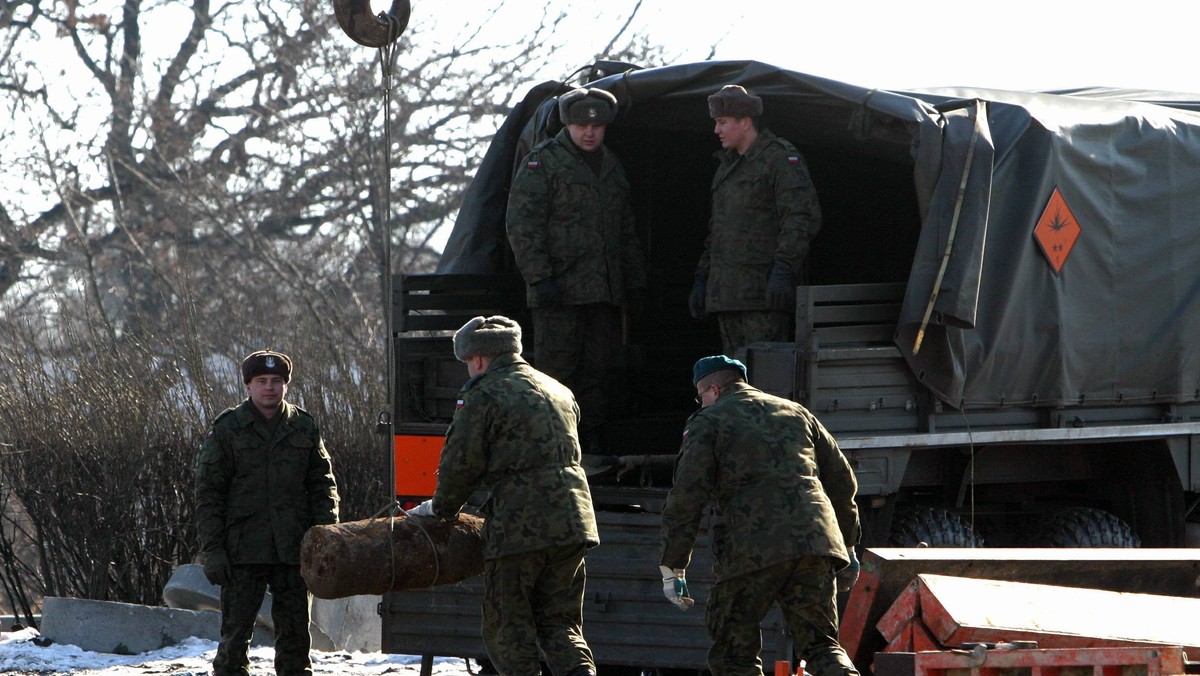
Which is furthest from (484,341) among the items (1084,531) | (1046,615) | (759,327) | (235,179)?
(235,179)

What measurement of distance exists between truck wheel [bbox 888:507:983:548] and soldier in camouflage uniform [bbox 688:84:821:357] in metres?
1.06

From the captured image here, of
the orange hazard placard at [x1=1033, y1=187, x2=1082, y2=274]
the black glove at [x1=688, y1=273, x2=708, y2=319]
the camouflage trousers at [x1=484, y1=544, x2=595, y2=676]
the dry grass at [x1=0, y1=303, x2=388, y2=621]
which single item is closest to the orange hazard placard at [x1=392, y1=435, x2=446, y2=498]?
the camouflage trousers at [x1=484, y1=544, x2=595, y2=676]

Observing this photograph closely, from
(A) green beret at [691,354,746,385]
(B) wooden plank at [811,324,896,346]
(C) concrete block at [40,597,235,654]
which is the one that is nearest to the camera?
(A) green beret at [691,354,746,385]

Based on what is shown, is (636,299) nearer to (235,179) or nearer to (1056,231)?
(1056,231)

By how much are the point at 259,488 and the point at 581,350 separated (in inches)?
71.2

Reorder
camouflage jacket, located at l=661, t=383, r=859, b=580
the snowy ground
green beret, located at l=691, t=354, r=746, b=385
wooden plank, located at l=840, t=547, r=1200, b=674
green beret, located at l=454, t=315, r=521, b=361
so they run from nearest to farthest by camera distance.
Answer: camouflage jacket, located at l=661, t=383, r=859, b=580
wooden plank, located at l=840, t=547, r=1200, b=674
green beret, located at l=691, t=354, r=746, b=385
green beret, located at l=454, t=315, r=521, b=361
the snowy ground

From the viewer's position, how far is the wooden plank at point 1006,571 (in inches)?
252

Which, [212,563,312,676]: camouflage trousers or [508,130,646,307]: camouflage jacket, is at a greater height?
[508,130,646,307]: camouflage jacket

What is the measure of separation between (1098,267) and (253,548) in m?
4.11

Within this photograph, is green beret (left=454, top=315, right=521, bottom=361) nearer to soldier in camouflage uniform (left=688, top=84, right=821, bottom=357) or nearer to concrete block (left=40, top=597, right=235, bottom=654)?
soldier in camouflage uniform (left=688, top=84, right=821, bottom=357)

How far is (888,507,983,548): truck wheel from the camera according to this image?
7500mm

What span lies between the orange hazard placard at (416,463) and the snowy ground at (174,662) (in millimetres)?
1622

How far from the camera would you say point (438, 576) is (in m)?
6.91

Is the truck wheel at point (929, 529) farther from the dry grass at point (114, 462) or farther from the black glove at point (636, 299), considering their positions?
the dry grass at point (114, 462)
